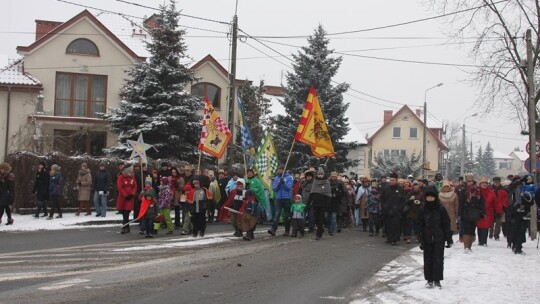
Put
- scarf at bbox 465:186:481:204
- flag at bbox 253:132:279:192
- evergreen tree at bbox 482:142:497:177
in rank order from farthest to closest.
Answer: evergreen tree at bbox 482:142:497:177
flag at bbox 253:132:279:192
scarf at bbox 465:186:481:204

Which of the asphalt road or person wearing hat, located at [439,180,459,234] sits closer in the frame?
the asphalt road

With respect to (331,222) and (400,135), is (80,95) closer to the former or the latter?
(331,222)

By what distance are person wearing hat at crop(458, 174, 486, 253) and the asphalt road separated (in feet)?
5.59

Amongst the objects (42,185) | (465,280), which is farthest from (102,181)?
(465,280)

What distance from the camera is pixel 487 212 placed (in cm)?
1616

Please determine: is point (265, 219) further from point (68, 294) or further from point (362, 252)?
point (68, 294)

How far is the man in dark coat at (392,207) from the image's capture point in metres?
16.7

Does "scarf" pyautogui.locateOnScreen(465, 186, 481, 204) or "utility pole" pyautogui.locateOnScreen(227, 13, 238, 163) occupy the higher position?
"utility pole" pyautogui.locateOnScreen(227, 13, 238, 163)

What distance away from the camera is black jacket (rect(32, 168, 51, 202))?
19578mm

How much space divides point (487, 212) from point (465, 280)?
605cm

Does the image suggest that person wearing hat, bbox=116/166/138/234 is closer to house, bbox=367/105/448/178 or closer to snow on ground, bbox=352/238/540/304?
snow on ground, bbox=352/238/540/304

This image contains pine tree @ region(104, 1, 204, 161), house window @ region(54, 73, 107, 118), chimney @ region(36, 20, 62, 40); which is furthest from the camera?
chimney @ region(36, 20, 62, 40)

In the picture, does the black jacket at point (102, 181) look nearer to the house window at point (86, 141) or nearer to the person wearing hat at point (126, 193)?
the person wearing hat at point (126, 193)

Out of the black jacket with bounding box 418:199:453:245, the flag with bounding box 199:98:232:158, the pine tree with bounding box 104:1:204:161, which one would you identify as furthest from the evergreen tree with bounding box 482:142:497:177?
the black jacket with bounding box 418:199:453:245
